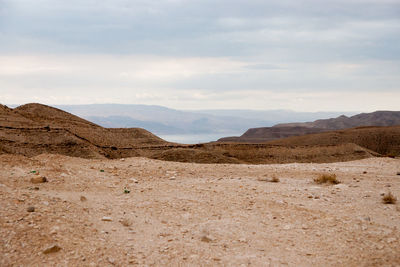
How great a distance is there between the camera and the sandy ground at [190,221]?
6.50 metres

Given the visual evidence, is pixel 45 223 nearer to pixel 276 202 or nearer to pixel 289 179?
pixel 276 202

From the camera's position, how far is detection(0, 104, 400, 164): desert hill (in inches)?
1065

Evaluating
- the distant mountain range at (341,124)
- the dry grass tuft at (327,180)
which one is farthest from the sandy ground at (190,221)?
the distant mountain range at (341,124)

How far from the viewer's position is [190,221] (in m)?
8.54

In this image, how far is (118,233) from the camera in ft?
24.7

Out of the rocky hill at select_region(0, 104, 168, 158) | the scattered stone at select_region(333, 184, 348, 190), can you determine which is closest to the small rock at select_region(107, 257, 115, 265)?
the scattered stone at select_region(333, 184, 348, 190)

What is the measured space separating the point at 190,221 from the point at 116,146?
2565 cm

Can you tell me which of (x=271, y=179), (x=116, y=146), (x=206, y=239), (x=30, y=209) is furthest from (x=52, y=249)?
(x=116, y=146)

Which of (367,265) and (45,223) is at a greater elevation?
(45,223)

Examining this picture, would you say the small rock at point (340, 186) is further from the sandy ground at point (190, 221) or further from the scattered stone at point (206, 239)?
the scattered stone at point (206, 239)

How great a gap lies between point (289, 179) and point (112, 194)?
643 centimetres

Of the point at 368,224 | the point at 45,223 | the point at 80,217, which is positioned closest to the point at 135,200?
the point at 80,217

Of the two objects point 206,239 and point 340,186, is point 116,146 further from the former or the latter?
point 206,239

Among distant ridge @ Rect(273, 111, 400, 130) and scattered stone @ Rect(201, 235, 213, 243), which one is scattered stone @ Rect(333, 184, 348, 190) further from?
distant ridge @ Rect(273, 111, 400, 130)
